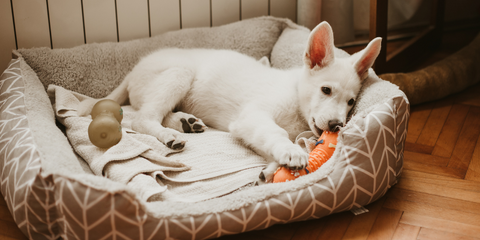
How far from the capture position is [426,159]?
2371 millimetres

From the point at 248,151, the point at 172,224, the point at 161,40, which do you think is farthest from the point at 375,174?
the point at 161,40

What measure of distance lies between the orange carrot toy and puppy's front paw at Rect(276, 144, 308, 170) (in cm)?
4

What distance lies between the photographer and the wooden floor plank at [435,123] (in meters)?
2.61

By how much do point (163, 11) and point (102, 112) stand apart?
1394mm

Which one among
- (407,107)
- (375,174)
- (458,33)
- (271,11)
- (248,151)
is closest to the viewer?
(375,174)

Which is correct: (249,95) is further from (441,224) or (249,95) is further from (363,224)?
(441,224)

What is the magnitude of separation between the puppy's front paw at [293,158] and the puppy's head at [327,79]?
0.85 feet

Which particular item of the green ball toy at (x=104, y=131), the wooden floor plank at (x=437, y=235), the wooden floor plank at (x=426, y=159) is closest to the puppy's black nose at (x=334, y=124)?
the wooden floor plank at (x=437, y=235)

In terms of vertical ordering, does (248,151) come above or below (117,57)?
below

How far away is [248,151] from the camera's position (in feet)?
7.18

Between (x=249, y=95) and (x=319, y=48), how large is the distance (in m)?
0.49

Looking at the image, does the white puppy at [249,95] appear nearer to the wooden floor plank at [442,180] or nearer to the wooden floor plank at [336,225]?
the wooden floor plank at [336,225]

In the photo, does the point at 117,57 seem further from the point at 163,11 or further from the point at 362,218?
the point at 362,218

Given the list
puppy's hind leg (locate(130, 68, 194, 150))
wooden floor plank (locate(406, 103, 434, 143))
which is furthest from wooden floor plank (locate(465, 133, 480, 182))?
puppy's hind leg (locate(130, 68, 194, 150))
